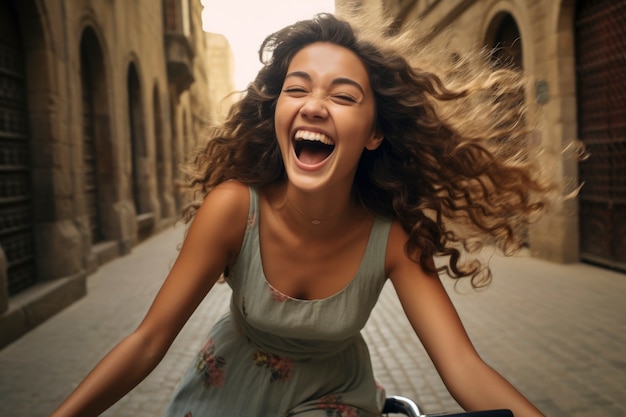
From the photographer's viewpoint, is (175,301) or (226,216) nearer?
(175,301)

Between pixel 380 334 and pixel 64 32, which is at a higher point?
pixel 64 32

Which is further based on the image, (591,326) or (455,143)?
(591,326)

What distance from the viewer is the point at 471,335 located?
16.4 ft

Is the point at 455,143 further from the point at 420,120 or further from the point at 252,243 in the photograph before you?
the point at 252,243

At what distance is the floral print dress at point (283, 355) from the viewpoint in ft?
5.73

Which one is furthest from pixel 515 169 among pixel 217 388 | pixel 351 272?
pixel 217 388

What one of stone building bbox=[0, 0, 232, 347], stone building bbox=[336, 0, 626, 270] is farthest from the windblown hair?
stone building bbox=[336, 0, 626, 270]

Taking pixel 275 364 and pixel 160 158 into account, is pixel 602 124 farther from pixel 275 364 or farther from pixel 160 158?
pixel 160 158

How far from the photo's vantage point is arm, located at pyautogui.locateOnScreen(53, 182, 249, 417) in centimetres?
144

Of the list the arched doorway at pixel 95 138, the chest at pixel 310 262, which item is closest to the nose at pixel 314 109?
the chest at pixel 310 262

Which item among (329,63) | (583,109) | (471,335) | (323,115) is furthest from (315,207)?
(583,109)

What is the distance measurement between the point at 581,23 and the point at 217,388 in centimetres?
801

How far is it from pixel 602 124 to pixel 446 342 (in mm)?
7368

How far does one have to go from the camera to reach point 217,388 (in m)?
1.81
